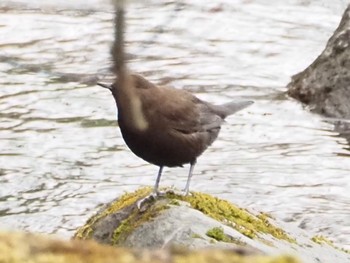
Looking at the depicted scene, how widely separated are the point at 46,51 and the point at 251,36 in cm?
229

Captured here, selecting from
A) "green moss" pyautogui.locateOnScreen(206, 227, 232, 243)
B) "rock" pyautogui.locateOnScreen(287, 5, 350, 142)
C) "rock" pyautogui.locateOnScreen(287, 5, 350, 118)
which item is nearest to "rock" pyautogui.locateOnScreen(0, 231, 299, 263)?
"green moss" pyautogui.locateOnScreen(206, 227, 232, 243)

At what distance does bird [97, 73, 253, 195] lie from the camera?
466cm

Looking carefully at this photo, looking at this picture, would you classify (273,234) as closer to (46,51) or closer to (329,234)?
(329,234)

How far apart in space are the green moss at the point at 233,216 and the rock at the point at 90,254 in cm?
265

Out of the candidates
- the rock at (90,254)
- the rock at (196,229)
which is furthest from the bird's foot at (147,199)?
the rock at (90,254)

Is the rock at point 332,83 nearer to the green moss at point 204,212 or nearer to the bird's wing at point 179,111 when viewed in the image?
the bird's wing at point 179,111

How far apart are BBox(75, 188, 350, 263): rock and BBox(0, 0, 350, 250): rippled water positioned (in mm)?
720

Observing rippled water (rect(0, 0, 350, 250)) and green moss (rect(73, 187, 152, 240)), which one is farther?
rippled water (rect(0, 0, 350, 250))

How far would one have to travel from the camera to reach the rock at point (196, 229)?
3988 mm

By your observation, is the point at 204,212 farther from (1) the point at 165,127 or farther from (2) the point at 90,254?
(2) the point at 90,254

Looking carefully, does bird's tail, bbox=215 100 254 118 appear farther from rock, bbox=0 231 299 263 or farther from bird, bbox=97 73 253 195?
rock, bbox=0 231 299 263

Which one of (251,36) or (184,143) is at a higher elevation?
(184,143)

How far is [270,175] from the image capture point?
7.46 metres

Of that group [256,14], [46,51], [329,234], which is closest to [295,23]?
[256,14]
